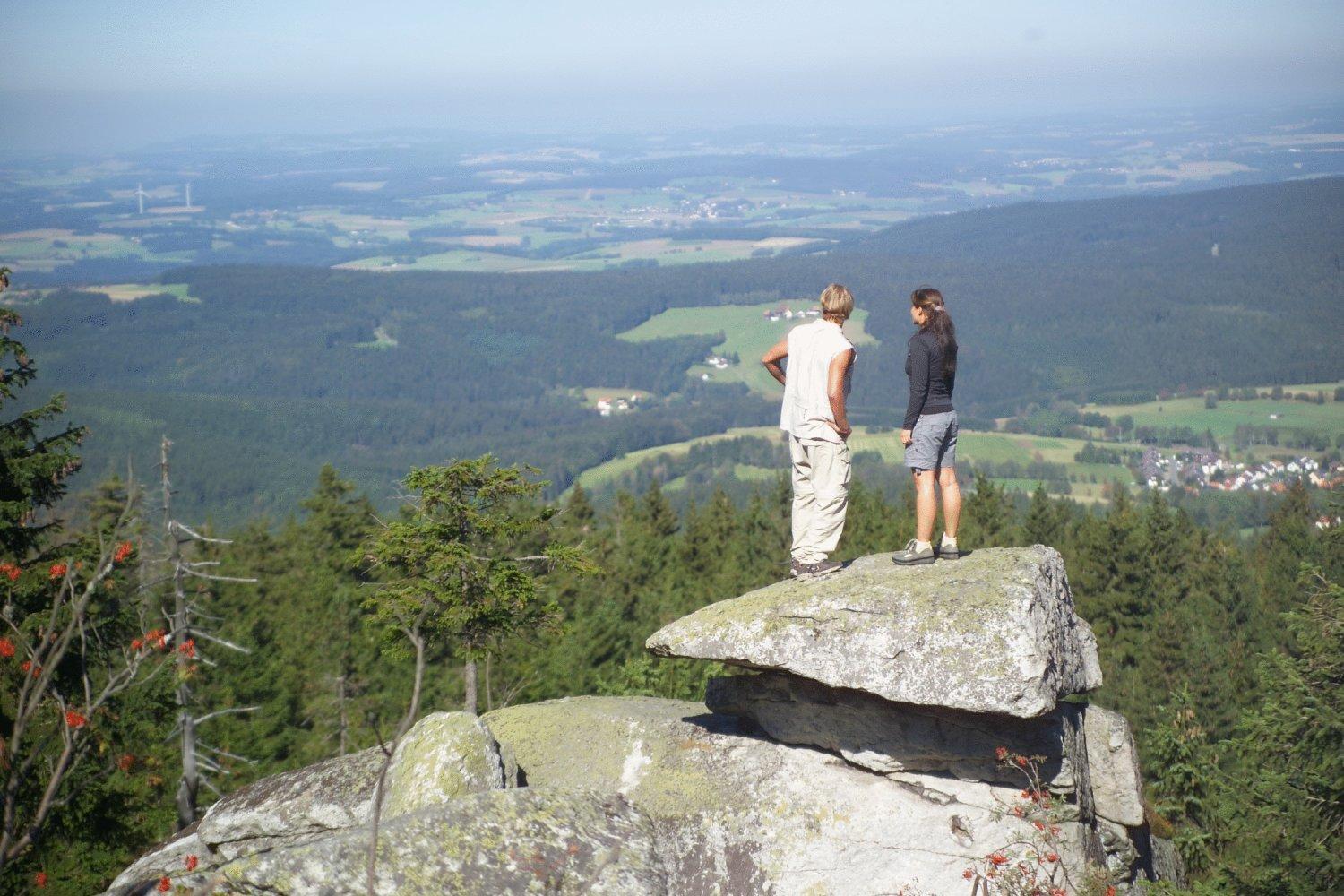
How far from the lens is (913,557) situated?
39.5ft

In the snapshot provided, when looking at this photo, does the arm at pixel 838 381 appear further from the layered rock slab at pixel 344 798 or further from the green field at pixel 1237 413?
the green field at pixel 1237 413

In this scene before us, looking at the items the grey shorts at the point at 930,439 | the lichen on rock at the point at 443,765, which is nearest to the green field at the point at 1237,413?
the grey shorts at the point at 930,439

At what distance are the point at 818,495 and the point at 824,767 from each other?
293 cm

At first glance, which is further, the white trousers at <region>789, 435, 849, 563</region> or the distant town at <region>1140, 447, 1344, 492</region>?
the distant town at <region>1140, 447, 1344, 492</region>

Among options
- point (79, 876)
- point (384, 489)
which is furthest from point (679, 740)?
point (384, 489)

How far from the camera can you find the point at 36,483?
47.3ft

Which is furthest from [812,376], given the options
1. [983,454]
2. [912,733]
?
[983,454]

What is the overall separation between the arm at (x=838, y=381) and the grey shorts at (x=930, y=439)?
797 mm

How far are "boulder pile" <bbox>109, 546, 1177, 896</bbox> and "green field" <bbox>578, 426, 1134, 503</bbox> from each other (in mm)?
95596

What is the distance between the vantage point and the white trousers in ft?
38.4

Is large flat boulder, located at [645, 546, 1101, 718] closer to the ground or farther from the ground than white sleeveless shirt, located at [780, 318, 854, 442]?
closer to the ground

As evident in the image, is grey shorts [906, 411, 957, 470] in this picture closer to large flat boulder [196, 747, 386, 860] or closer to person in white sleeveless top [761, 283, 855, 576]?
person in white sleeveless top [761, 283, 855, 576]

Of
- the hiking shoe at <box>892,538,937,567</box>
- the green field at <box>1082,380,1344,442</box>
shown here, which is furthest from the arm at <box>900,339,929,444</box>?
the green field at <box>1082,380,1344,442</box>

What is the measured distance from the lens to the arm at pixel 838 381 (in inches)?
445
